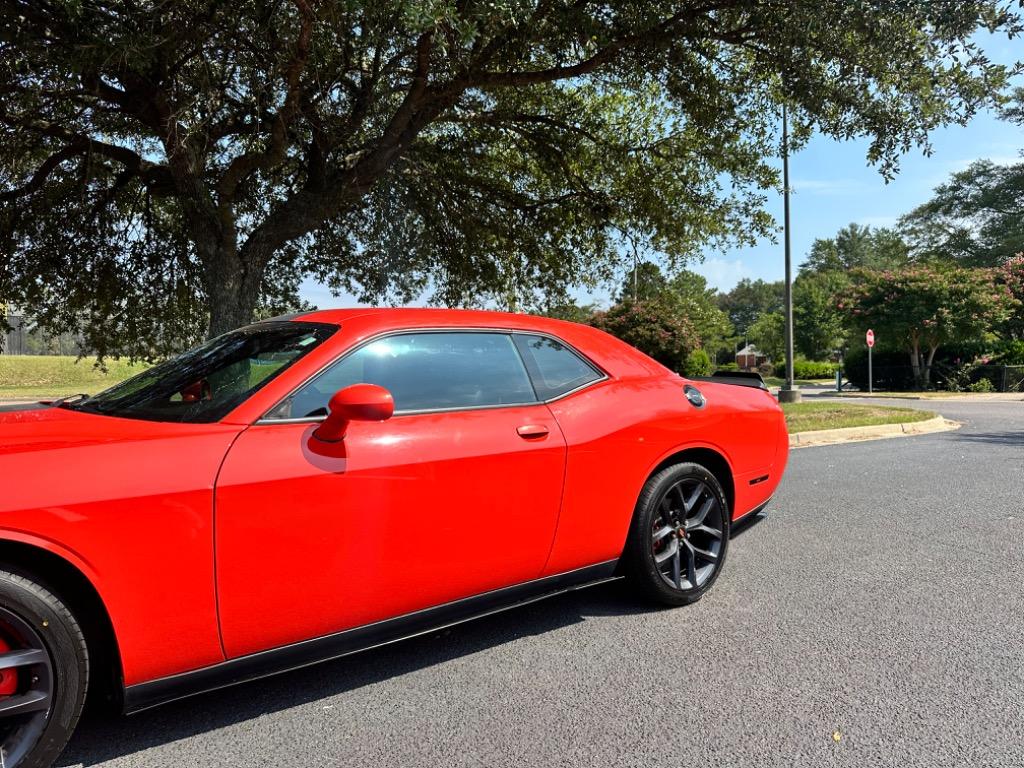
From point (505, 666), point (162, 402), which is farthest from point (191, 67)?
point (505, 666)

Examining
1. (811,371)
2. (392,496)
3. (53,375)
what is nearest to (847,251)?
(811,371)

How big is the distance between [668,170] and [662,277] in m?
2.23

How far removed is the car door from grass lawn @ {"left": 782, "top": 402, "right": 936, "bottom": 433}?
8.35 metres

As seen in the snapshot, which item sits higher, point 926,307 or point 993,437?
point 926,307

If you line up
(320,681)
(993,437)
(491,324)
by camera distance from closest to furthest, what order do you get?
(320,681) → (491,324) → (993,437)

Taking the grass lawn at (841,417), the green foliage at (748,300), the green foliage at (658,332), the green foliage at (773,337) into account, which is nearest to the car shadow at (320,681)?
the grass lawn at (841,417)

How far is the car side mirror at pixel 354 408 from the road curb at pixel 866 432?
858 centimetres

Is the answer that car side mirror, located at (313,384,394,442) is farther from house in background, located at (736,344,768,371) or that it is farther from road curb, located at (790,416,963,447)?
house in background, located at (736,344,768,371)

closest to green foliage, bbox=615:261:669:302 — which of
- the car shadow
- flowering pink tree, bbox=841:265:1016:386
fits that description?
the car shadow

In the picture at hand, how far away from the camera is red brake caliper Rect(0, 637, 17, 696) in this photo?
6.54 ft

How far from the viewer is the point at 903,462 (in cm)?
809

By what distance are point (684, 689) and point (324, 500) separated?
1.57 m

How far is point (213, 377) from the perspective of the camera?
284 cm

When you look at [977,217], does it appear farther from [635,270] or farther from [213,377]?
[213,377]
